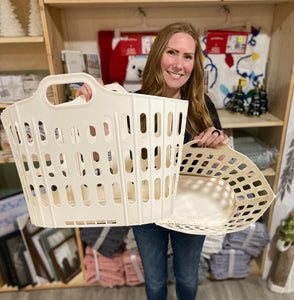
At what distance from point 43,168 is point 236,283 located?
1.69 m

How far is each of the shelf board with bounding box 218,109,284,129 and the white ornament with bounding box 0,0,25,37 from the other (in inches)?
45.7

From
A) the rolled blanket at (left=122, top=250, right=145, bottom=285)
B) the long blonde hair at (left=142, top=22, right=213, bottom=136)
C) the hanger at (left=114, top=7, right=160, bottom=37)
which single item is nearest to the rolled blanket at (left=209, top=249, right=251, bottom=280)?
the rolled blanket at (left=122, top=250, right=145, bottom=285)

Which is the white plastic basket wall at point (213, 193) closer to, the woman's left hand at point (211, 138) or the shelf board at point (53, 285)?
the woman's left hand at point (211, 138)

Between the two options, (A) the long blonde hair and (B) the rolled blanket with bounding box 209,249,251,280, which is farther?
(B) the rolled blanket with bounding box 209,249,251,280

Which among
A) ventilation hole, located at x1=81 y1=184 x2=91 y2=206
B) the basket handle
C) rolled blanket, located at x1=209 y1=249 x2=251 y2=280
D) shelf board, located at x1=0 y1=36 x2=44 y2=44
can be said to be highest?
shelf board, located at x1=0 y1=36 x2=44 y2=44

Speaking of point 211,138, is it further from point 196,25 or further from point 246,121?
point 196,25

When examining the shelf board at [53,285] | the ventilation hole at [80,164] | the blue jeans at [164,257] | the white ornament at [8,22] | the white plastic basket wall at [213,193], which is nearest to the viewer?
the ventilation hole at [80,164]

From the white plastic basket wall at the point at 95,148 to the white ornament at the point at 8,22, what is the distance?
2.81 feet

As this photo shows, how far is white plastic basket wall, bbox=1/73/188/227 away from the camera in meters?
0.61

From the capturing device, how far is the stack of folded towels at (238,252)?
5.70 ft

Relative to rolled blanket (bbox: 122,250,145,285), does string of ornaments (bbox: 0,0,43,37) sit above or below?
above

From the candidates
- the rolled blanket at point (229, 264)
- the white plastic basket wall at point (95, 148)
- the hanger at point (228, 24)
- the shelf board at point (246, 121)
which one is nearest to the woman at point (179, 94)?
the white plastic basket wall at point (95, 148)

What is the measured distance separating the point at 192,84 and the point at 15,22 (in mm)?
915

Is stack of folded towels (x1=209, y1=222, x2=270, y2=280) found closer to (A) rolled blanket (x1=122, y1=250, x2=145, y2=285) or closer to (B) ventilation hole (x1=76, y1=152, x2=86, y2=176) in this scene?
(A) rolled blanket (x1=122, y1=250, x2=145, y2=285)
